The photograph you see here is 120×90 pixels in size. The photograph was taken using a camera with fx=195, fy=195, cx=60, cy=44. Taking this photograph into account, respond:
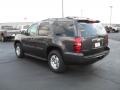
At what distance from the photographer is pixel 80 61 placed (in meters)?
5.95

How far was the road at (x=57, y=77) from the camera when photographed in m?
5.32

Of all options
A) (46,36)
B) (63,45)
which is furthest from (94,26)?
(46,36)

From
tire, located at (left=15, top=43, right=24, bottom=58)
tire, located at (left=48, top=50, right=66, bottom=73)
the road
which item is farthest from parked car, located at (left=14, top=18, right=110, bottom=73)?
tire, located at (left=15, top=43, right=24, bottom=58)

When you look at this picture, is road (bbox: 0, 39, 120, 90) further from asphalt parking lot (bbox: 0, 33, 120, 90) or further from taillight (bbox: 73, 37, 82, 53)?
taillight (bbox: 73, 37, 82, 53)

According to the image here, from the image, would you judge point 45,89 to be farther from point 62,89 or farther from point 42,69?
point 42,69

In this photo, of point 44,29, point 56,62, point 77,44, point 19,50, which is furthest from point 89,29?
point 19,50

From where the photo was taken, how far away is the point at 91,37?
241 inches

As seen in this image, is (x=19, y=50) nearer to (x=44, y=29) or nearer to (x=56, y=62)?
(x=44, y=29)

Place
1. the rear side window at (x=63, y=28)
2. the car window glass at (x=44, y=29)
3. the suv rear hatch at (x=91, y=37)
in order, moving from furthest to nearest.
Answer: the car window glass at (x=44, y=29) → the rear side window at (x=63, y=28) → the suv rear hatch at (x=91, y=37)

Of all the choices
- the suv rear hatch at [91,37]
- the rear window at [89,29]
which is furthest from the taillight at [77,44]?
the rear window at [89,29]

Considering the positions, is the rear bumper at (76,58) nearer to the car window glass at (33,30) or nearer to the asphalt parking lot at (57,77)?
the asphalt parking lot at (57,77)

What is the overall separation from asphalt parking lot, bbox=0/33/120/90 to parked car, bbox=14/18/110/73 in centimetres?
44

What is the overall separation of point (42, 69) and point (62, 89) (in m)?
2.09

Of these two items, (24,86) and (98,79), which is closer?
(24,86)
